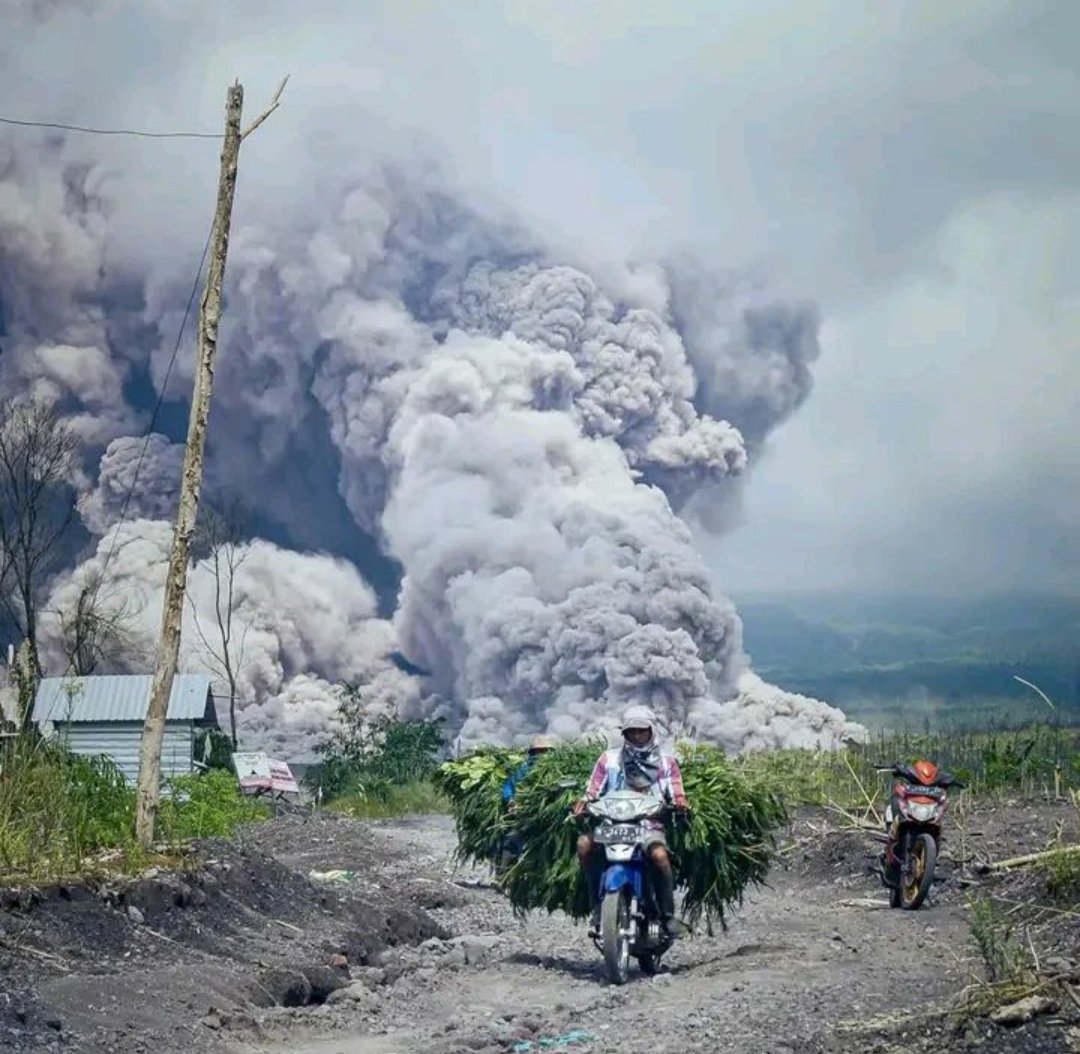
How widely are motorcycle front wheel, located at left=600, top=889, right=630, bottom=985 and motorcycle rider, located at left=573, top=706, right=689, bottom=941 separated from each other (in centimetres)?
26

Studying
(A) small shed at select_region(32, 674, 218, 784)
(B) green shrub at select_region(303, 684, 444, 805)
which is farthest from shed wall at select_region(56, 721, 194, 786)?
(B) green shrub at select_region(303, 684, 444, 805)

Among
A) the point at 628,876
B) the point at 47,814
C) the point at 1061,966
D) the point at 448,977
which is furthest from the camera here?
the point at 47,814

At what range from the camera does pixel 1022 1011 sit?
529cm

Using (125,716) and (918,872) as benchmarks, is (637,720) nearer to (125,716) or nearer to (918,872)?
(918,872)

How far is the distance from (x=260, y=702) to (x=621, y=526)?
1204cm

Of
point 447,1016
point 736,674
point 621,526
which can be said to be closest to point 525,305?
point 621,526

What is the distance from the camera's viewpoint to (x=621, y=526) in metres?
48.3

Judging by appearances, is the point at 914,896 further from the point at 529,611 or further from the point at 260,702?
the point at 260,702

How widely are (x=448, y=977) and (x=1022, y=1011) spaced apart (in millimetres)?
3868

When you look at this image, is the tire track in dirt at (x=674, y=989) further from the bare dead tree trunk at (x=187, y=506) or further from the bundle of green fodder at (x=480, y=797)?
the bare dead tree trunk at (x=187, y=506)

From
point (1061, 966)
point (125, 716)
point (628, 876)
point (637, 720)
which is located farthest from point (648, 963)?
point (125, 716)

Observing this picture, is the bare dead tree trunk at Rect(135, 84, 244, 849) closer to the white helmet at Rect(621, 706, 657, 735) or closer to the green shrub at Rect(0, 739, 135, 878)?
the green shrub at Rect(0, 739, 135, 878)

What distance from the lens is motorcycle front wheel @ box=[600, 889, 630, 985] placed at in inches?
301

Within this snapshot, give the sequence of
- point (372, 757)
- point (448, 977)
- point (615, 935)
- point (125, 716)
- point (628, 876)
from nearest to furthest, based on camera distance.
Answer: point (615, 935) → point (628, 876) → point (448, 977) → point (125, 716) → point (372, 757)
